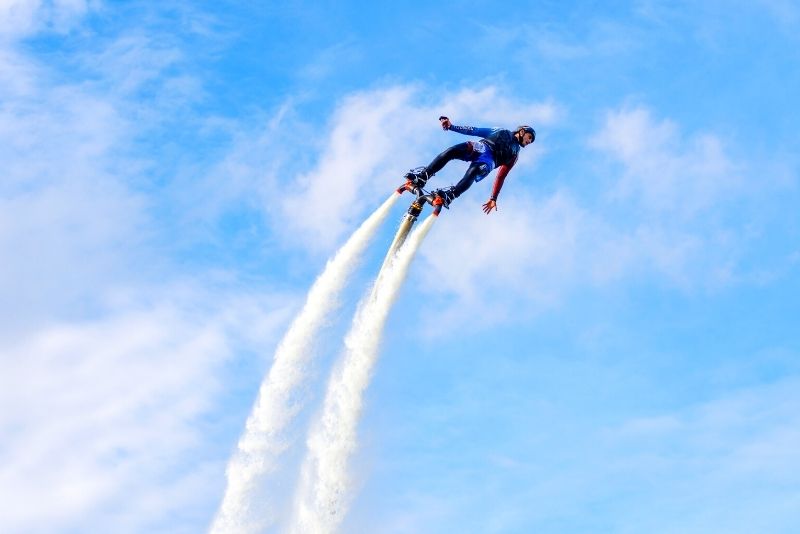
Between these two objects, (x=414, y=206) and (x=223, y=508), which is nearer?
(x=414, y=206)

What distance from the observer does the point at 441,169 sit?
→ 75000 millimetres

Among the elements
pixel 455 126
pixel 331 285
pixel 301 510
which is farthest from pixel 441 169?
pixel 301 510

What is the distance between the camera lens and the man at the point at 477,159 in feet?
244

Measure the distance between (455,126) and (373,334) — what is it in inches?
428

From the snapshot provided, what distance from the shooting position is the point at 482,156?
248ft

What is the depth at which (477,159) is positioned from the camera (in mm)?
75562

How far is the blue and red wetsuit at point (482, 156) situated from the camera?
74.9 m

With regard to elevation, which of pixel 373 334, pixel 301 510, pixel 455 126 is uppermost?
pixel 455 126

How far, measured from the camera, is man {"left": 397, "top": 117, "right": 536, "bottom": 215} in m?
74.5

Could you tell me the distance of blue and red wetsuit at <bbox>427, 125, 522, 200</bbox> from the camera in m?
74.9

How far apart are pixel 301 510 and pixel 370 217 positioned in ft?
48.7

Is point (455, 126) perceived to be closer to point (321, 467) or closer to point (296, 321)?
point (296, 321)

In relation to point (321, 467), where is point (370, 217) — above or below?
above

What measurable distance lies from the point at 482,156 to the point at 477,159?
0.92 ft
